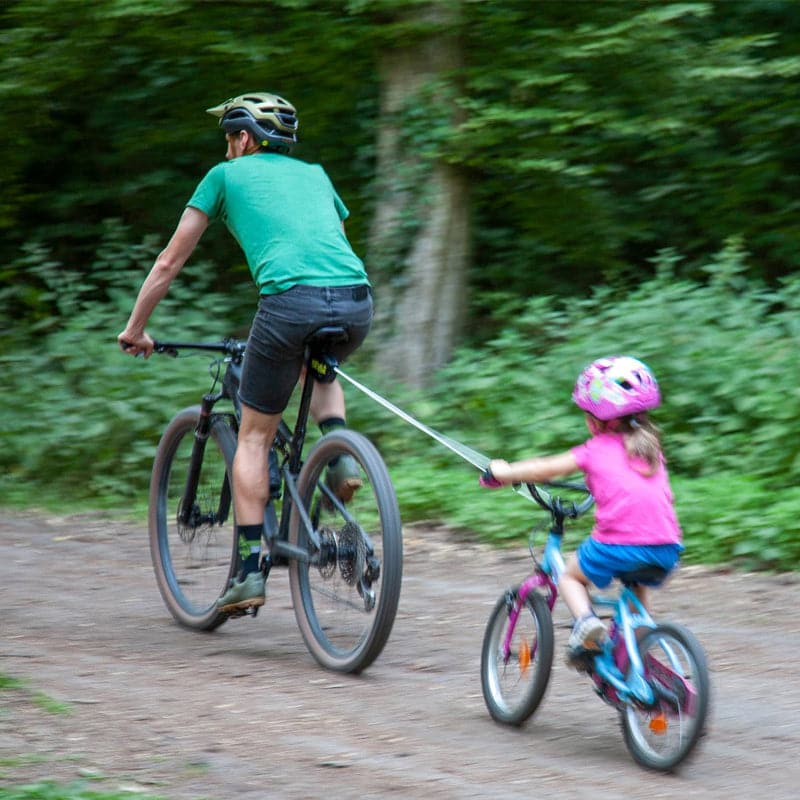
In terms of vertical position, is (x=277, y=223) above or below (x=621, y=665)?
above

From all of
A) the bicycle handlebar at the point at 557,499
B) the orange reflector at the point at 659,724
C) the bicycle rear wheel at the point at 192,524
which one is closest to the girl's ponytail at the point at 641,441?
the bicycle handlebar at the point at 557,499

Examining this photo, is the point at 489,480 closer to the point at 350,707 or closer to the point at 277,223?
the point at 350,707

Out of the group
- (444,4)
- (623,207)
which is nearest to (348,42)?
(444,4)

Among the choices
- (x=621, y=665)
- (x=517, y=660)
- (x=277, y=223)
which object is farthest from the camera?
(x=277, y=223)

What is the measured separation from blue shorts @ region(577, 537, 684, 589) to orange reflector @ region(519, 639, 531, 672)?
1.39ft

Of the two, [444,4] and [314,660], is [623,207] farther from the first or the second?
[314,660]

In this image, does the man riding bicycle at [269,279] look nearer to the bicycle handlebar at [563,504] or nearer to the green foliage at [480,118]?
the bicycle handlebar at [563,504]

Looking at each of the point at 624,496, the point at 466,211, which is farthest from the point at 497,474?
the point at 466,211

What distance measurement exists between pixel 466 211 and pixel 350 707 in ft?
22.6

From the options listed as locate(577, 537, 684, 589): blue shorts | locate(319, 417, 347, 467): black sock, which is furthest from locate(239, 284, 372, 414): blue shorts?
locate(577, 537, 684, 589): blue shorts

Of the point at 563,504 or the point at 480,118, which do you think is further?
the point at 480,118

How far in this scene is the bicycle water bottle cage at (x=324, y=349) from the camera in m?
5.40

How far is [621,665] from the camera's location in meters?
4.28

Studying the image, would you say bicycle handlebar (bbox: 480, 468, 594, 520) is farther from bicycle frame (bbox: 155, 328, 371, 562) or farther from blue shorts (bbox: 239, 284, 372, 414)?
blue shorts (bbox: 239, 284, 372, 414)
